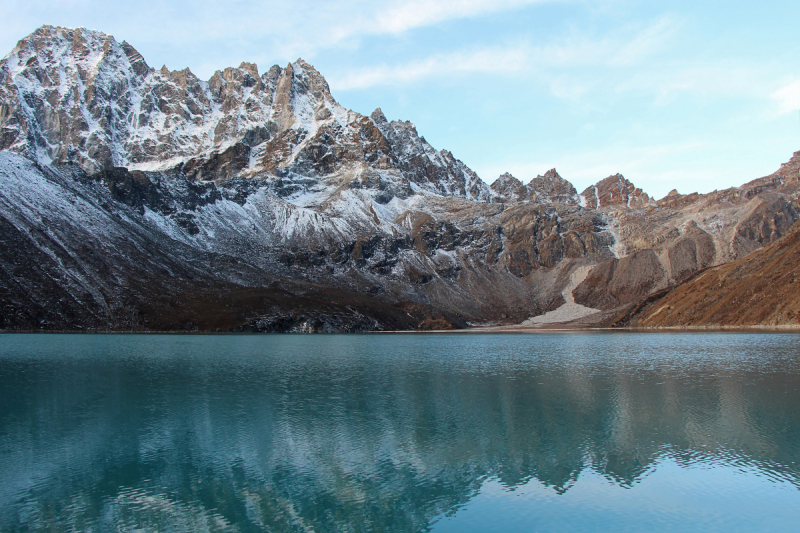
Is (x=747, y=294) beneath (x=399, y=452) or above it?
beneath

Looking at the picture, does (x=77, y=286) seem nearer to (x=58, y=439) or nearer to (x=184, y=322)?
(x=184, y=322)

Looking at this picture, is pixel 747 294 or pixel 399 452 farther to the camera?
pixel 747 294

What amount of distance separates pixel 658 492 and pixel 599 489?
9.39 ft

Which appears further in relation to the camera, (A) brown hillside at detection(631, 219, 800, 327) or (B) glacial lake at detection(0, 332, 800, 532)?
(A) brown hillside at detection(631, 219, 800, 327)

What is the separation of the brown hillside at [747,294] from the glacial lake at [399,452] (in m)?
105

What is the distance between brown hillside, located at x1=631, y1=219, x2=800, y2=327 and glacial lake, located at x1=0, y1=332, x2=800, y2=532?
344 ft

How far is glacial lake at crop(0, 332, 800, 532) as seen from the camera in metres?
24.7

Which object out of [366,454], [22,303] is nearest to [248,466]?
[366,454]

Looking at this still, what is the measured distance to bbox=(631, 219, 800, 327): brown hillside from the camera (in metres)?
153

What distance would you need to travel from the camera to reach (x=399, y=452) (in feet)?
112

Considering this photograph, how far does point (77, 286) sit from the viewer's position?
7190 inches

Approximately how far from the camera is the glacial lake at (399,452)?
24.7 meters

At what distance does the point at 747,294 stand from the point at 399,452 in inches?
6633

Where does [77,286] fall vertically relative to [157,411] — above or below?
above
